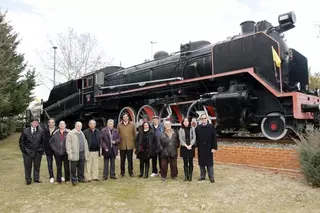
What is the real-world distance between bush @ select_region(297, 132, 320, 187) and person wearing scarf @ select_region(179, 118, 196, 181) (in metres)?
2.29

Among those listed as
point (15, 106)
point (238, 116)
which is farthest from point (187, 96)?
point (15, 106)

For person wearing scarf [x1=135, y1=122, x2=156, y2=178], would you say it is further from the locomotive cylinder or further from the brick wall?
the locomotive cylinder

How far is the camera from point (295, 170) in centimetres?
679

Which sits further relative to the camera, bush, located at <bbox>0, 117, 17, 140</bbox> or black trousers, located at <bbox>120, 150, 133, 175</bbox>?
bush, located at <bbox>0, 117, 17, 140</bbox>

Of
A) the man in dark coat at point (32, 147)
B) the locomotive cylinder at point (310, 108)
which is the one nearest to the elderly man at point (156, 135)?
the man in dark coat at point (32, 147)

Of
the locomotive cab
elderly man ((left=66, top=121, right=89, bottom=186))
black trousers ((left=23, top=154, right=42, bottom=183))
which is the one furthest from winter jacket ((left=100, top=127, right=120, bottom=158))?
the locomotive cab

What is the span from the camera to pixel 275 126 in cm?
773

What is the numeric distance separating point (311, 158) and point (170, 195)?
294 centimetres

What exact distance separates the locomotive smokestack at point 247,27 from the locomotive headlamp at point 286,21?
747 millimetres

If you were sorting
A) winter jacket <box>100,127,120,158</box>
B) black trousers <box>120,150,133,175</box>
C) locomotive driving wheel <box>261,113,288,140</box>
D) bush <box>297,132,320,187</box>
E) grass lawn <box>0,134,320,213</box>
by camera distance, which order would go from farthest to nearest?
locomotive driving wheel <box>261,113,288,140</box>, black trousers <box>120,150,133,175</box>, winter jacket <box>100,127,120,158</box>, bush <box>297,132,320,187</box>, grass lawn <box>0,134,320,213</box>

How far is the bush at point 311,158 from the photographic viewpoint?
19.4 ft

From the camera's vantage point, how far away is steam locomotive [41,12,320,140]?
7738mm

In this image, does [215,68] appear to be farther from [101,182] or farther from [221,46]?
[101,182]

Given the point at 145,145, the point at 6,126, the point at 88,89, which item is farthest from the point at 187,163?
the point at 6,126
